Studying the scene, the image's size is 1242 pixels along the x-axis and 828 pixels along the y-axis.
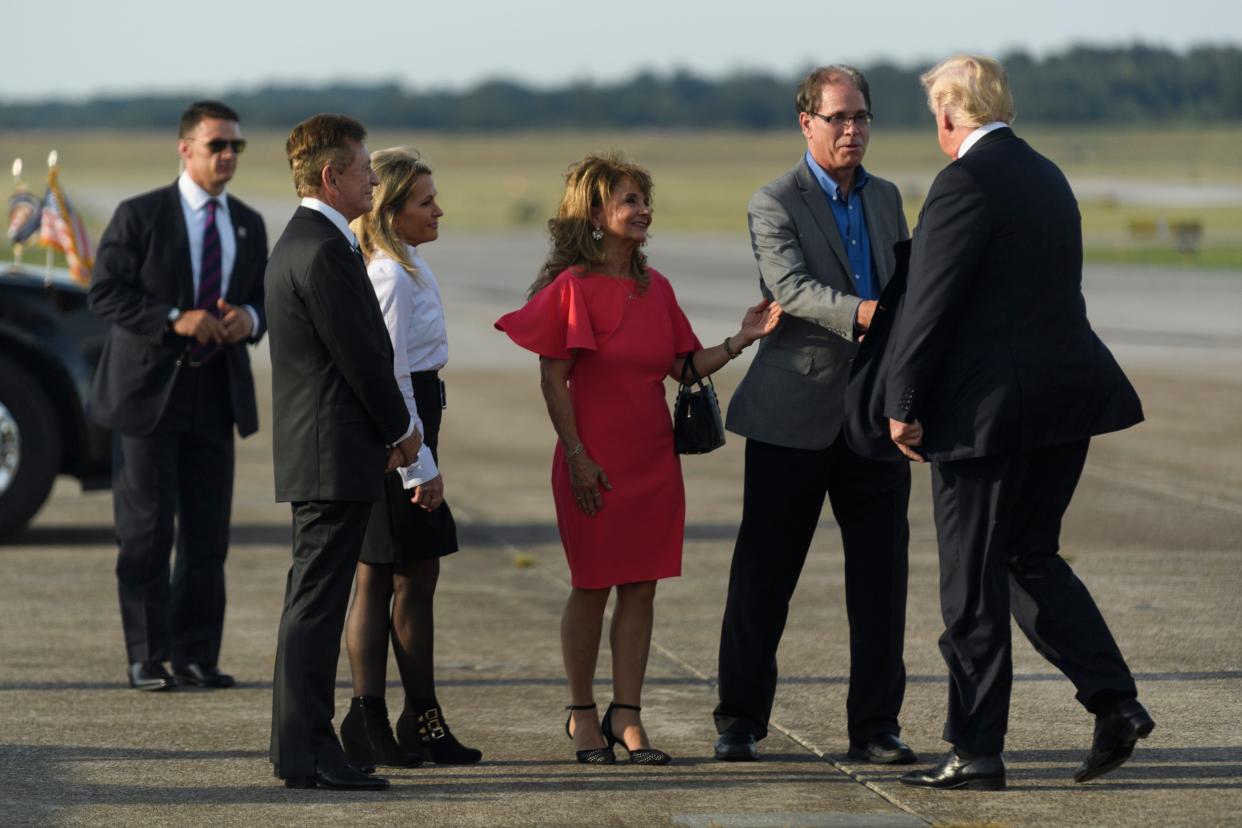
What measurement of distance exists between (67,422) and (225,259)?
293 cm

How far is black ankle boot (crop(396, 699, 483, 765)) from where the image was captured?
18.4 ft

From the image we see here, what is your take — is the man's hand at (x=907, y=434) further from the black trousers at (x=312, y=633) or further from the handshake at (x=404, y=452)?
the black trousers at (x=312, y=633)

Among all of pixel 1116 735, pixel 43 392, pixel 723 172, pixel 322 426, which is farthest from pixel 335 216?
pixel 723 172

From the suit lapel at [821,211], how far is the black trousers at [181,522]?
94.0 inches

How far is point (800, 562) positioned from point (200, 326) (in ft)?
7.69

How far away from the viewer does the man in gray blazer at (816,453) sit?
5.58 metres

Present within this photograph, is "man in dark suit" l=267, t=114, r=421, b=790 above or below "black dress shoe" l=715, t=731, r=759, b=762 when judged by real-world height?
above

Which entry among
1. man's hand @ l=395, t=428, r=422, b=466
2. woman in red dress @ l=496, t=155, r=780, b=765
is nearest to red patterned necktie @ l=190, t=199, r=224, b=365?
woman in red dress @ l=496, t=155, r=780, b=765

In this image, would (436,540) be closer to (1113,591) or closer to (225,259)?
(225,259)

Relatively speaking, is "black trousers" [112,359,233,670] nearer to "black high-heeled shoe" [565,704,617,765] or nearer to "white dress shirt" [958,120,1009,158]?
"black high-heeled shoe" [565,704,617,765]

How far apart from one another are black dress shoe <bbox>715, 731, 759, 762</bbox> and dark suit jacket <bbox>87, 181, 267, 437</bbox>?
2.22 m

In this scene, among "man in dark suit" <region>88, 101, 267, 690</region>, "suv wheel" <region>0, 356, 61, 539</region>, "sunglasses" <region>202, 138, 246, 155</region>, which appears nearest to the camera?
"man in dark suit" <region>88, 101, 267, 690</region>

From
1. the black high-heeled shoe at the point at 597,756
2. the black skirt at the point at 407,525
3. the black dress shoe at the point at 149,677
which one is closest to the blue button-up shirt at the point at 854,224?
the black skirt at the point at 407,525

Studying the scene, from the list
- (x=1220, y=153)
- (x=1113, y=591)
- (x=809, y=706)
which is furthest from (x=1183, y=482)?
(x=1220, y=153)
